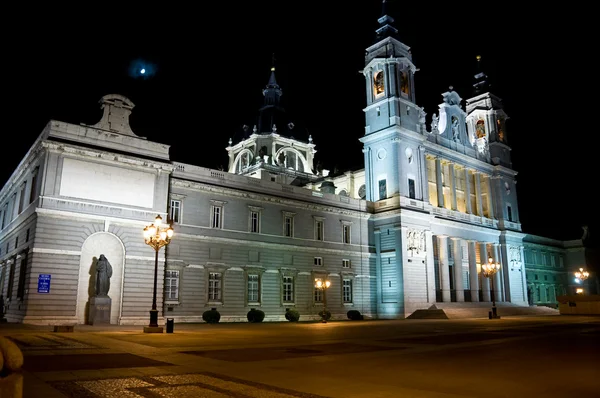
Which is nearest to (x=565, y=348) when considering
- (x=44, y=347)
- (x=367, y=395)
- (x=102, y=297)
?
(x=367, y=395)

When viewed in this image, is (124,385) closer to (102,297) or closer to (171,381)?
(171,381)

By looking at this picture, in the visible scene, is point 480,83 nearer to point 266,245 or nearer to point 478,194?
point 478,194

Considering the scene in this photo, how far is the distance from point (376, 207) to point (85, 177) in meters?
28.6

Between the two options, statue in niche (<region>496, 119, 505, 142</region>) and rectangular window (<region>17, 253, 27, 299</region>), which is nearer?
rectangular window (<region>17, 253, 27, 299</region>)

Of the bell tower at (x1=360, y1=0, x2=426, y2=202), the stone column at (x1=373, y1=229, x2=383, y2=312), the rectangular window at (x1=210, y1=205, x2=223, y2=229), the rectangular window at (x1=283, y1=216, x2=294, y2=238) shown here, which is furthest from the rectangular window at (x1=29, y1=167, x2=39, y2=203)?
the bell tower at (x1=360, y1=0, x2=426, y2=202)

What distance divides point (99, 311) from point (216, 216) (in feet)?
39.1

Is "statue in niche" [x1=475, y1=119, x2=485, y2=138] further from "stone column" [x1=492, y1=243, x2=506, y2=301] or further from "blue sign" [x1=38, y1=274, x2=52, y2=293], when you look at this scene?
"blue sign" [x1=38, y1=274, x2=52, y2=293]

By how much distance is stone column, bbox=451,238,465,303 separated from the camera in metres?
52.4

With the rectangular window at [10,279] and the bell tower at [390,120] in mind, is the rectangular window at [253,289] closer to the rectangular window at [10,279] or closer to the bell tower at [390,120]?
the rectangular window at [10,279]

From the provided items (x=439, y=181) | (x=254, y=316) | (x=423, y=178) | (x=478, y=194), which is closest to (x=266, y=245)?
(x=254, y=316)

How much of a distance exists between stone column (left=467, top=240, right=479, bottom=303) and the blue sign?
42.7 meters

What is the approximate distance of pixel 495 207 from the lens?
61531mm

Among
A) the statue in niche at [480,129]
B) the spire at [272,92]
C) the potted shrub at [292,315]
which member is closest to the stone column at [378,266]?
the potted shrub at [292,315]

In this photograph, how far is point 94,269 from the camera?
30.6 m
